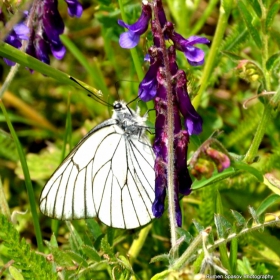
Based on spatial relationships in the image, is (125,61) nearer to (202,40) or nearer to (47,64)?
(47,64)

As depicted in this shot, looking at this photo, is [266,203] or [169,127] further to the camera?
[266,203]

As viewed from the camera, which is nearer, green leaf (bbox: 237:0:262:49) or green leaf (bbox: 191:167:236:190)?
green leaf (bbox: 191:167:236:190)

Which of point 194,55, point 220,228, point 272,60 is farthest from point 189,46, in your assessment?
point 220,228

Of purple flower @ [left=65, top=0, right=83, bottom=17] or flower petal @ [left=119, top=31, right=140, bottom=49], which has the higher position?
purple flower @ [left=65, top=0, right=83, bottom=17]

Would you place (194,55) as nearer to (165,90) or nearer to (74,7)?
(165,90)

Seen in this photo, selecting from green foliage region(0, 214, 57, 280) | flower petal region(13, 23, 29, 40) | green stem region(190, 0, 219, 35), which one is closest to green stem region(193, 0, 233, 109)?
green stem region(190, 0, 219, 35)

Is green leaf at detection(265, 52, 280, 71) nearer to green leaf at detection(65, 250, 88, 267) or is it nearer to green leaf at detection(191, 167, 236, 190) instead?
green leaf at detection(191, 167, 236, 190)

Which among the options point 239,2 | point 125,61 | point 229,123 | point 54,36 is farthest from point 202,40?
point 125,61
